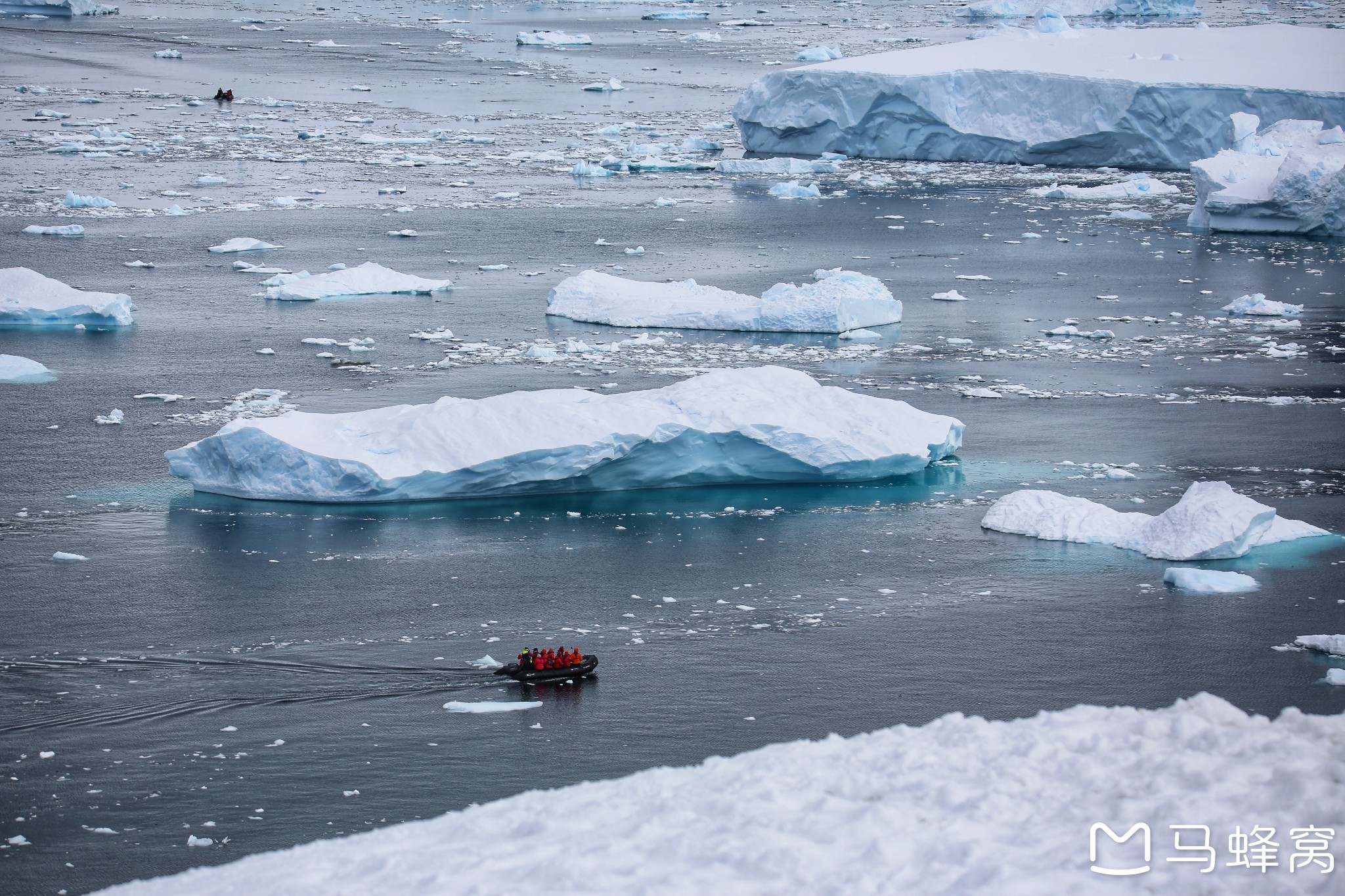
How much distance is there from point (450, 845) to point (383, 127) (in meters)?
35.0

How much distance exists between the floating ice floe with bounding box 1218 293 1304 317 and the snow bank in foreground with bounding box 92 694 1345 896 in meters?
16.7

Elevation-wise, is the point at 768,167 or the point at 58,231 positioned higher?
the point at 768,167

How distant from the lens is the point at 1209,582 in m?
12.5

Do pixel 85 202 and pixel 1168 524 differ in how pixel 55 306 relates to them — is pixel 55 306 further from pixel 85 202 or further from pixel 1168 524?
pixel 1168 524

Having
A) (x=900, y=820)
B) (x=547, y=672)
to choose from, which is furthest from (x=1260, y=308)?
(x=900, y=820)

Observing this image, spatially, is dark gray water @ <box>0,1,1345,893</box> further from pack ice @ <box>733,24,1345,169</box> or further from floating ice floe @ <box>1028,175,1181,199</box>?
pack ice @ <box>733,24,1345,169</box>

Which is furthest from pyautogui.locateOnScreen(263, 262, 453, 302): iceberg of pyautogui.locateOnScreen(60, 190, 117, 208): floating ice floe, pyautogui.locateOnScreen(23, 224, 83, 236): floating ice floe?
pyautogui.locateOnScreen(60, 190, 117, 208): floating ice floe

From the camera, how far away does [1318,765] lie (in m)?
5.91

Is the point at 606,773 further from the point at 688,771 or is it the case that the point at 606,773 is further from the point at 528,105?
the point at 528,105

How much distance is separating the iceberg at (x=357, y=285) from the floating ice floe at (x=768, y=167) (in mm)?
13193

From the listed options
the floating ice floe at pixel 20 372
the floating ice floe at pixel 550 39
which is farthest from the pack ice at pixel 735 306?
the floating ice floe at pixel 550 39

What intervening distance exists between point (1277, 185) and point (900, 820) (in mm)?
23927

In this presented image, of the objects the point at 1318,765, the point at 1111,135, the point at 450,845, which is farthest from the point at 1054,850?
the point at 1111,135

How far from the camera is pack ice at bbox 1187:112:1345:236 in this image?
26.5 meters
